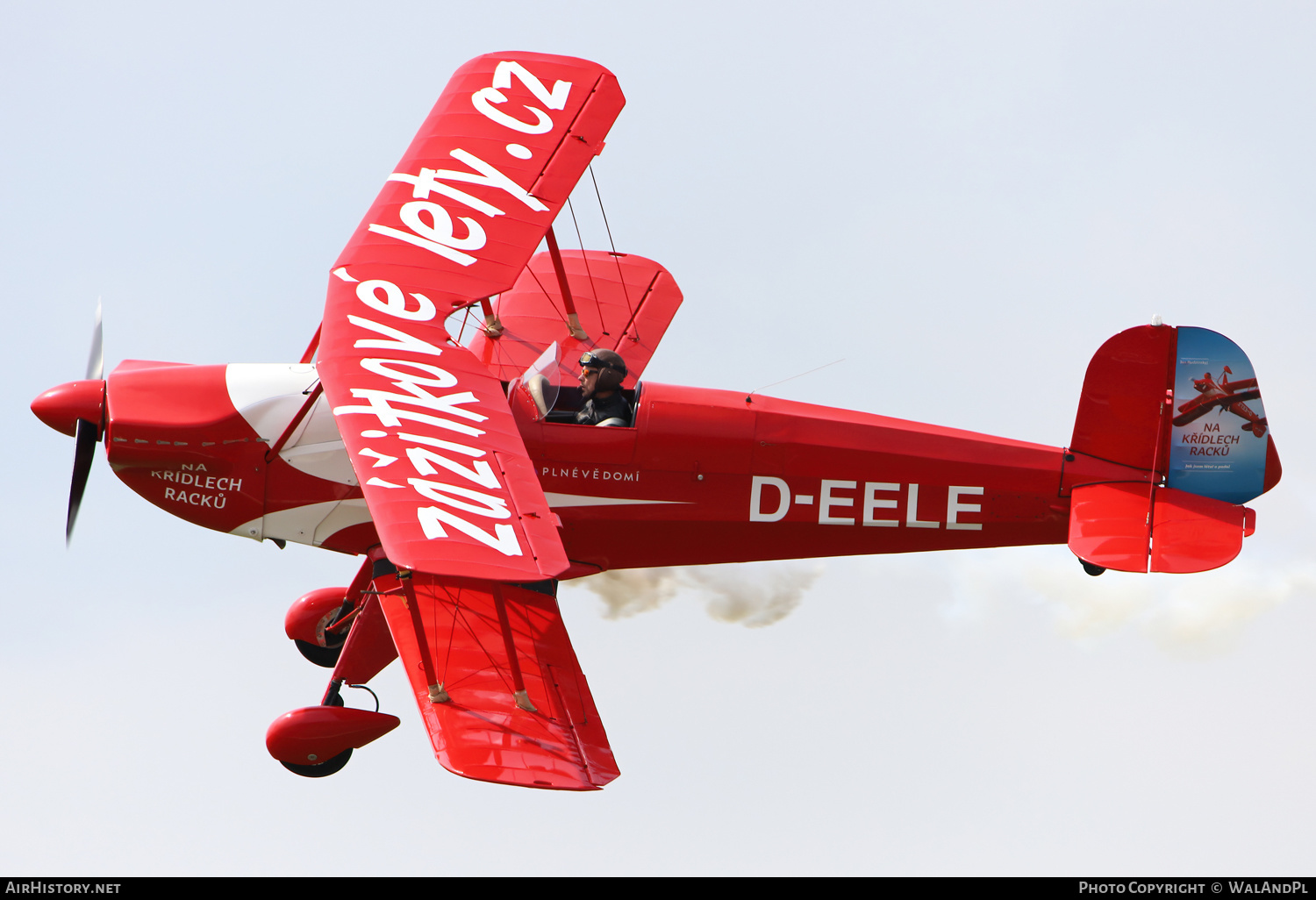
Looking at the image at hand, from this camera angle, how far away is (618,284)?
14.3m

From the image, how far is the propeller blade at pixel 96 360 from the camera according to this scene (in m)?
12.9

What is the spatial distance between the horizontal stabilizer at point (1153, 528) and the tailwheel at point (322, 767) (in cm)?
525

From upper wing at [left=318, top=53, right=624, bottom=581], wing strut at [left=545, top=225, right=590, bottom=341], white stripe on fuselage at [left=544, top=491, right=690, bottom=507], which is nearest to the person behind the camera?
upper wing at [left=318, top=53, right=624, bottom=581]

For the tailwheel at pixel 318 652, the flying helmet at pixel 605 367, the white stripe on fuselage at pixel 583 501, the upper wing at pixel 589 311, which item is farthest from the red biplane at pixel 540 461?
the tailwheel at pixel 318 652

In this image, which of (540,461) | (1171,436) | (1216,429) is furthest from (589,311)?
(1216,429)

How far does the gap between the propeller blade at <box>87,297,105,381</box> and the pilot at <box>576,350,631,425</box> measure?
358cm

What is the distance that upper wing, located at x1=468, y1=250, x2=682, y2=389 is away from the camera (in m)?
13.6

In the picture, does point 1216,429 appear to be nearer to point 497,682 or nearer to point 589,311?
point 589,311

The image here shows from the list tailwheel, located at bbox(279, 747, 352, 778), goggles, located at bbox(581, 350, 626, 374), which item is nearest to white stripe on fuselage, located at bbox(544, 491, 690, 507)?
goggles, located at bbox(581, 350, 626, 374)

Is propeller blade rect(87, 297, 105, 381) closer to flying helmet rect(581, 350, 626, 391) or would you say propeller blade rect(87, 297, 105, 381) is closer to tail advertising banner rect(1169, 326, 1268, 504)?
flying helmet rect(581, 350, 626, 391)

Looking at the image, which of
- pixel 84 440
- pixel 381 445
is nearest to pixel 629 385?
pixel 381 445

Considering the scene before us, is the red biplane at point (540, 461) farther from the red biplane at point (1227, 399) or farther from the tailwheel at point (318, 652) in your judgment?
the tailwheel at point (318, 652)

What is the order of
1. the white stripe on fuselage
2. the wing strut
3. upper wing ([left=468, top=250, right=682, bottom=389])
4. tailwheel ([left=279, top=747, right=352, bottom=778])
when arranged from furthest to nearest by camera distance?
1. upper wing ([left=468, top=250, right=682, bottom=389])
2. the wing strut
3. the white stripe on fuselage
4. tailwheel ([left=279, top=747, right=352, bottom=778])

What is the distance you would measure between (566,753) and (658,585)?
2.81m
